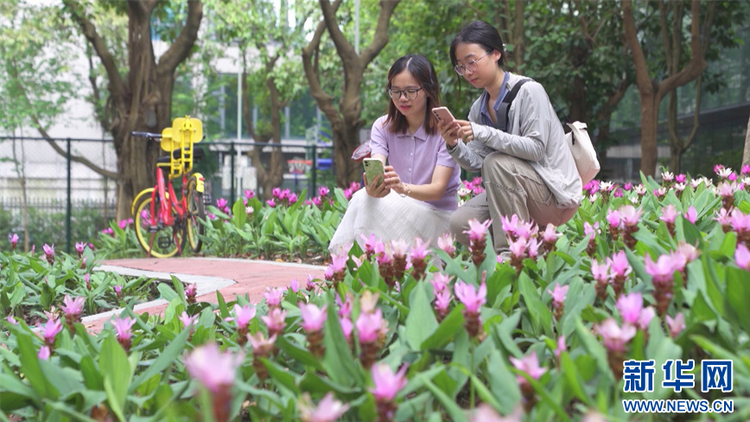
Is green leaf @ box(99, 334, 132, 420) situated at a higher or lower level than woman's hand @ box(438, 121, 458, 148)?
lower

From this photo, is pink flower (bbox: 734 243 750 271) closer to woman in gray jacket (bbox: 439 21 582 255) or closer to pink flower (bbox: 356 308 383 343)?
pink flower (bbox: 356 308 383 343)

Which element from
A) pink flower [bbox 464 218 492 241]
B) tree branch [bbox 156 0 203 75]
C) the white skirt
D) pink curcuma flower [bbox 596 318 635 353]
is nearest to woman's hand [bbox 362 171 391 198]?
the white skirt

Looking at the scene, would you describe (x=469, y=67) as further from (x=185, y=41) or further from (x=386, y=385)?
(x=185, y=41)

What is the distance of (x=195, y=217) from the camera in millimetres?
8297

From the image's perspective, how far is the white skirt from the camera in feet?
14.8

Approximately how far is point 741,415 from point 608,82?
14.3m

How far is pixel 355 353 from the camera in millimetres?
2160

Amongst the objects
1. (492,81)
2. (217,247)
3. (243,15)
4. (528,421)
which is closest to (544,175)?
(492,81)

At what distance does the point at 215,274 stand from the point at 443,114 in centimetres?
293

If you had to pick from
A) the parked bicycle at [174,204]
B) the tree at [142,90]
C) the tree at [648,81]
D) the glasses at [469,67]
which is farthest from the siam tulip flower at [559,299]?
the tree at [142,90]

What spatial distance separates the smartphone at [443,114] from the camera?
3.89 metres

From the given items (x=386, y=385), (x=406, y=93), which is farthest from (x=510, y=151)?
(x=386, y=385)

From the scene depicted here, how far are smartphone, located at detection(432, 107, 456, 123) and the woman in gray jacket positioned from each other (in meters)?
0.03

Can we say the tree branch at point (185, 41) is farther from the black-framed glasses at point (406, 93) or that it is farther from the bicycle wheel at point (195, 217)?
the black-framed glasses at point (406, 93)
